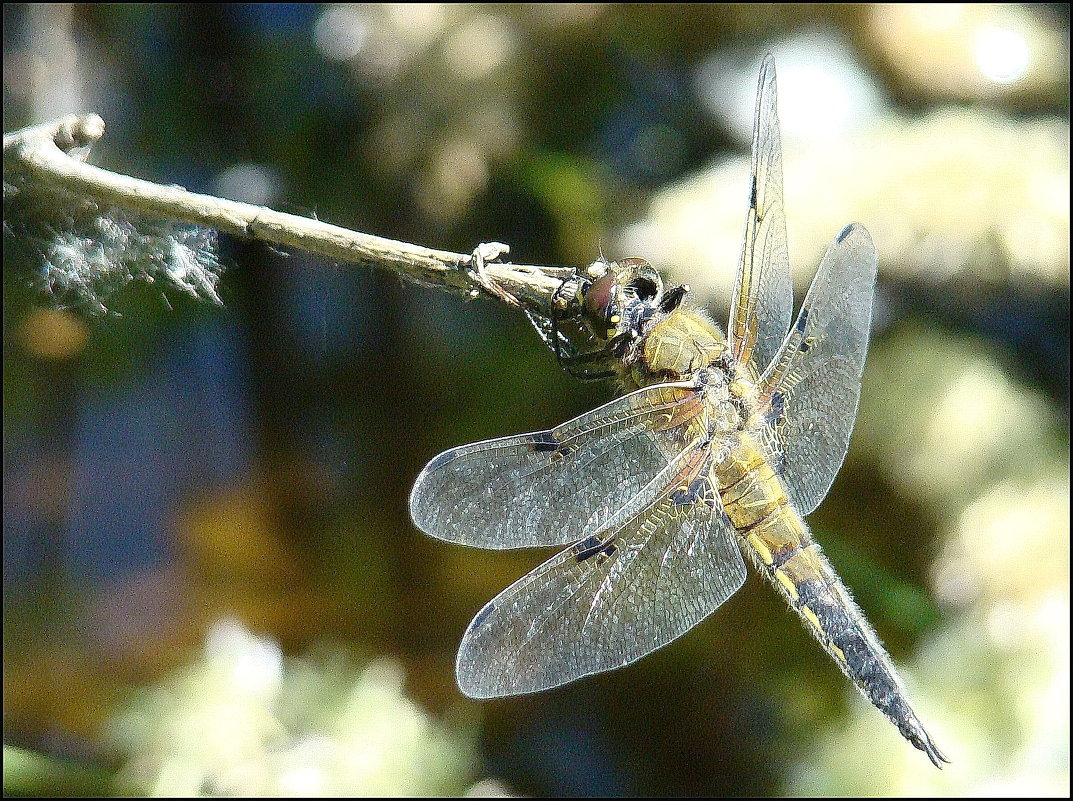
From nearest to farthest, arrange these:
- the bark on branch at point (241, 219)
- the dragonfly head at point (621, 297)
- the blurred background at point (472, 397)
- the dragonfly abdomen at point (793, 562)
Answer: the bark on branch at point (241, 219) → the dragonfly head at point (621, 297) → the dragonfly abdomen at point (793, 562) → the blurred background at point (472, 397)

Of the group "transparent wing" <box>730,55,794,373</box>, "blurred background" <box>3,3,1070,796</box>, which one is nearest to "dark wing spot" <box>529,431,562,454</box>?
"transparent wing" <box>730,55,794,373</box>

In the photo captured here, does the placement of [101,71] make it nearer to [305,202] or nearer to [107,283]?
[305,202]

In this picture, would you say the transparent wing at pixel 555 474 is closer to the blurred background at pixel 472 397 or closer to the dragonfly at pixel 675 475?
the dragonfly at pixel 675 475

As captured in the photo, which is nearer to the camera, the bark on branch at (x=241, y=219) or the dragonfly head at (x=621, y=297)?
the bark on branch at (x=241, y=219)

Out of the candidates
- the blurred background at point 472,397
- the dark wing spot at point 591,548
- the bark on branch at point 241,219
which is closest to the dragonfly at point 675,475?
the dark wing spot at point 591,548

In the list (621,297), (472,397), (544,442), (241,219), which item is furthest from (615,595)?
(472,397)

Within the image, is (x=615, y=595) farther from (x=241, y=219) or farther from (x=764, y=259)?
(x=241, y=219)

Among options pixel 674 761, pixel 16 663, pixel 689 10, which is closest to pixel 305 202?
pixel 689 10

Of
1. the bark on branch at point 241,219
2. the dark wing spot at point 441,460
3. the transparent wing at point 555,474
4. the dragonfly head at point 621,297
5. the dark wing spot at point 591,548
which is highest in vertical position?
the bark on branch at point 241,219
